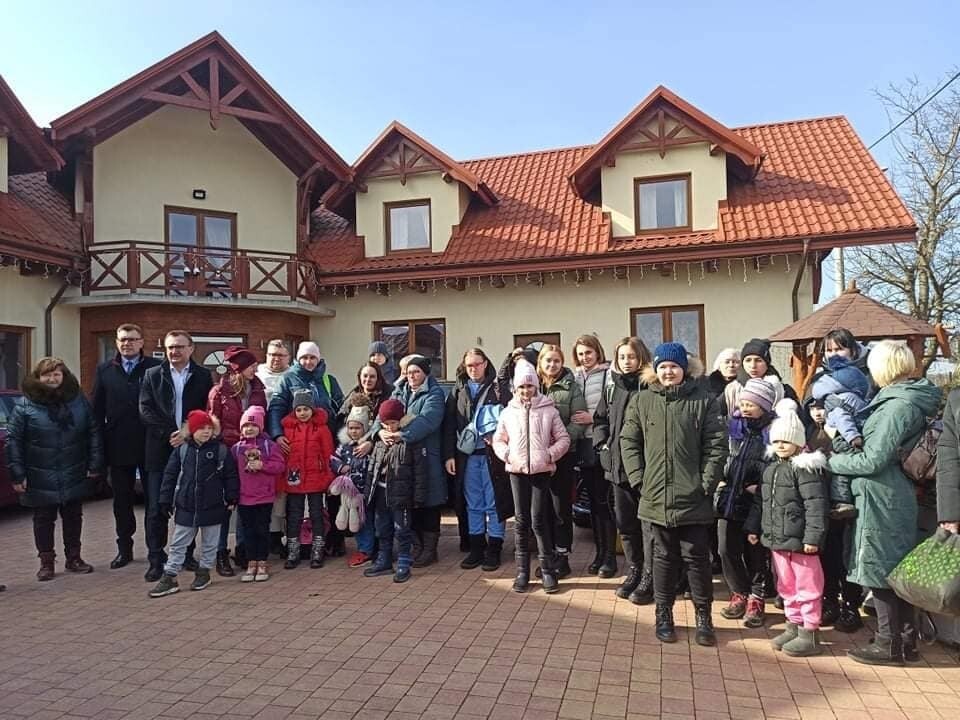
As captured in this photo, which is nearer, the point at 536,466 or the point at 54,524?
the point at 536,466

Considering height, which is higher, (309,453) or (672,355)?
(672,355)

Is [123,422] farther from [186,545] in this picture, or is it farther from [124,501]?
[186,545]

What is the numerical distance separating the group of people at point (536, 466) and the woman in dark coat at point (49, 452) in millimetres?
17

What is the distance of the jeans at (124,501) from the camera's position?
5.88 meters

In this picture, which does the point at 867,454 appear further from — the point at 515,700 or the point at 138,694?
the point at 138,694

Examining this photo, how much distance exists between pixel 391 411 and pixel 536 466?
131 cm

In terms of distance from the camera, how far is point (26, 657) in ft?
13.1

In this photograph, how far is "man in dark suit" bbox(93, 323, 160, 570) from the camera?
5.84 meters

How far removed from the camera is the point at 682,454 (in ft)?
13.2

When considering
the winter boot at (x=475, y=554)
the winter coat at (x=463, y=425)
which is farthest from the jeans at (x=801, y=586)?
the winter boot at (x=475, y=554)

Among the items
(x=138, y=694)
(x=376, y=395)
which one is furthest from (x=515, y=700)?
(x=376, y=395)

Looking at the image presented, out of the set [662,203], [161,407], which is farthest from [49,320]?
[662,203]

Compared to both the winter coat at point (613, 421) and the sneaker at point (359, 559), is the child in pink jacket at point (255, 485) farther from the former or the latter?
the winter coat at point (613, 421)

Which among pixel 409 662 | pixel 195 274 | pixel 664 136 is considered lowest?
pixel 409 662
